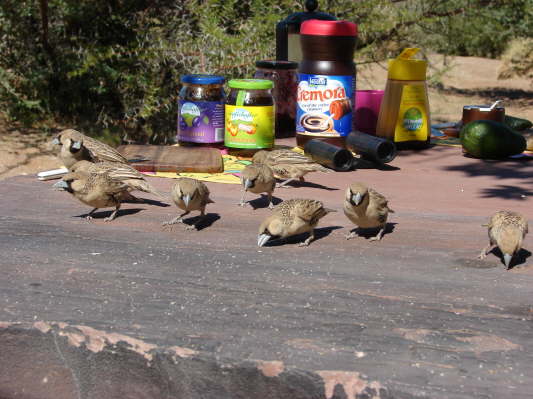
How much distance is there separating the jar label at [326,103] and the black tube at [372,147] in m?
0.11

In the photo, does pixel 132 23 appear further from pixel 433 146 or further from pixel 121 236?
pixel 121 236

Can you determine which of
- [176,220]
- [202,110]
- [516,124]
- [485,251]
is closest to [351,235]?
[485,251]

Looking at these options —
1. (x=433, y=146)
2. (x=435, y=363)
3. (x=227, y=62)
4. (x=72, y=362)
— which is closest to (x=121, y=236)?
(x=72, y=362)

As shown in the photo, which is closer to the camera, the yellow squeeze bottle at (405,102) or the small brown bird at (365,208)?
the small brown bird at (365,208)

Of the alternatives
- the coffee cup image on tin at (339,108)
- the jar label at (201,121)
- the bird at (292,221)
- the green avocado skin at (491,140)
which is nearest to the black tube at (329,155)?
the coffee cup image on tin at (339,108)

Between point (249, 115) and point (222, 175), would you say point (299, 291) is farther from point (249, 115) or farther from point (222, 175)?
point (249, 115)

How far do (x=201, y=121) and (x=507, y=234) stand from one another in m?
2.31

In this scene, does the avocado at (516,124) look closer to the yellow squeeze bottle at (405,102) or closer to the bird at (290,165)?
the yellow squeeze bottle at (405,102)

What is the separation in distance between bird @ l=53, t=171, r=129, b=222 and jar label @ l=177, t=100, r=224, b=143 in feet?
3.56

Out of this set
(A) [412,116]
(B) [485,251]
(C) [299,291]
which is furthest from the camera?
(A) [412,116]

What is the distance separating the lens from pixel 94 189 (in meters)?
3.49

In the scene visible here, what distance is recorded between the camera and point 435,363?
6.67 feet

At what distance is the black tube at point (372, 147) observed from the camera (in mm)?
4453

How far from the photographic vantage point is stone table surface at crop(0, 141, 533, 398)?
6.73 ft
